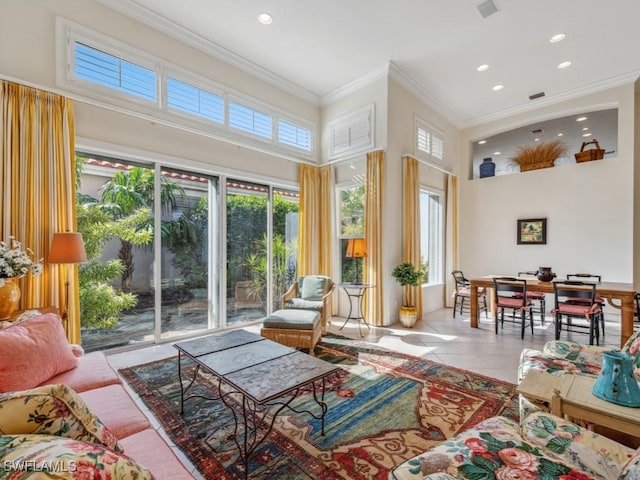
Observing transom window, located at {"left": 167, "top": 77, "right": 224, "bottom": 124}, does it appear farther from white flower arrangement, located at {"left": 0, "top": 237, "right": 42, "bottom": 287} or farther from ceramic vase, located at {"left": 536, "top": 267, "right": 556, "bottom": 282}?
ceramic vase, located at {"left": 536, "top": 267, "right": 556, "bottom": 282}

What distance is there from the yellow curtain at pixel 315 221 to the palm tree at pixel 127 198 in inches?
93.8

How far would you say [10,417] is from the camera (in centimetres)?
82

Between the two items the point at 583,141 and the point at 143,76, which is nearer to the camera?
the point at 143,76

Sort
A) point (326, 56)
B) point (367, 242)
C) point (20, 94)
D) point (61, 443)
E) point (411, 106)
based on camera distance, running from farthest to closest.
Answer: point (411, 106) → point (367, 242) → point (326, 56) → point (20, 94) → point (61, 443)

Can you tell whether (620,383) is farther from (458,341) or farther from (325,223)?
(325,223)

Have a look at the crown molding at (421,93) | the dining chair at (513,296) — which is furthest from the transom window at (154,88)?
the dining chair at (513,296)

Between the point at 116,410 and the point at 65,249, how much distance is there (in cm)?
196

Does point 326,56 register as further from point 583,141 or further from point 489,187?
point 583,141

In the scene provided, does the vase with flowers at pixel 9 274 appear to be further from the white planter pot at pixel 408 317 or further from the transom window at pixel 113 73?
the white planter pot at pixel 408 317

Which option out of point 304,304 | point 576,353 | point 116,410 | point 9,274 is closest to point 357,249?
point 304,304

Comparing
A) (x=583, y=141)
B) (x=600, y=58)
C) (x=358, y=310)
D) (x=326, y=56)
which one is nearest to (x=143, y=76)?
(x=326, y=56)

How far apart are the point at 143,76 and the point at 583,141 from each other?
23.8ft

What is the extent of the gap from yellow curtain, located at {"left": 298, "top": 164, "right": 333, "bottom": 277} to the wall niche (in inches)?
144

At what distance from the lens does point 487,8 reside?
11.7ft
